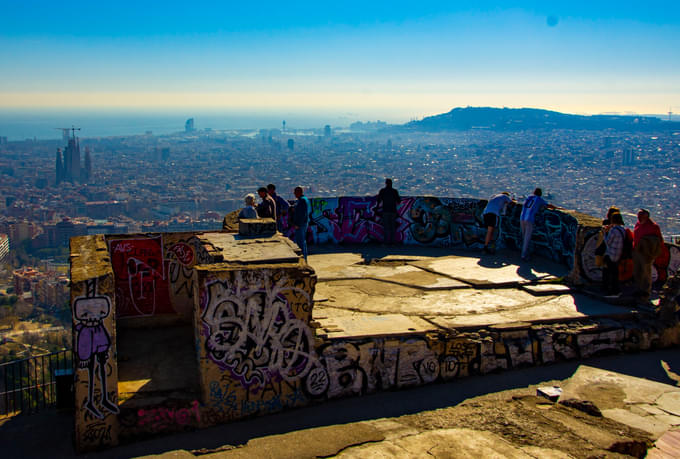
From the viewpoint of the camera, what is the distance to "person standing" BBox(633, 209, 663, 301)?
32.2 ft

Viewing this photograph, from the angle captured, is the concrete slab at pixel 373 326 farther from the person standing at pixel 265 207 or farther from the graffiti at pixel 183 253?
the person standing at pixel 265 207

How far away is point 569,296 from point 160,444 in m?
7.29

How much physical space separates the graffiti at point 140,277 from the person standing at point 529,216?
7.88m

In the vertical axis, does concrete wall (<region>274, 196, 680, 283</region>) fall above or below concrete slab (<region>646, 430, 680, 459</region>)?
above

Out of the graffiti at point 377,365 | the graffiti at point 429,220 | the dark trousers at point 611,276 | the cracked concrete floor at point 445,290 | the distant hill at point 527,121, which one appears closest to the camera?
the graffiti at point 377,365

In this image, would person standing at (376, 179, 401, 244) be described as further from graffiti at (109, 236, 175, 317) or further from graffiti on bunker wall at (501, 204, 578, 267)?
graffiti at (109, 236, 175, 317)

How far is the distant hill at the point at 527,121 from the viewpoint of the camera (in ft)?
373

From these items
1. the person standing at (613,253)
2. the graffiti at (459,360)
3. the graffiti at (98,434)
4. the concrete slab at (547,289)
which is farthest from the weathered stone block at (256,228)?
the person standing at (613,253)

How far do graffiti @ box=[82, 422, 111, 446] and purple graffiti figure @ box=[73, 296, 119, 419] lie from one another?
109 millimetres

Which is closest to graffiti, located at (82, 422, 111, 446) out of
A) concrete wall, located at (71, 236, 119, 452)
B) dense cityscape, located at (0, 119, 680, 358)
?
concrete wall, located at (71, 236, 119, 452)

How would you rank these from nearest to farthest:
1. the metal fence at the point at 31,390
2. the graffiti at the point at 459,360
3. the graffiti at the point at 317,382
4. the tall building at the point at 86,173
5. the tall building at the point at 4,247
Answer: the graffiti at the point at 317,382
the graffiti at the point at 459,360
the metal fence at the point at 31,390
the tall building at the point at 4,247
the tall building at the point at 86,173

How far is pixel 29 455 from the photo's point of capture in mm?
6629

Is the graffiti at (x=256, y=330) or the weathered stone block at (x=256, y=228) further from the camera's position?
the weathered stone block at (x=256, y=228)

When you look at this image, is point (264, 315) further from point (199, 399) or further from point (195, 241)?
point (195, 241)
